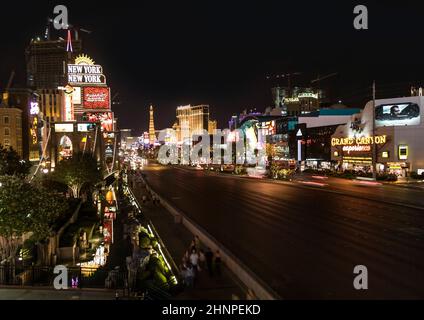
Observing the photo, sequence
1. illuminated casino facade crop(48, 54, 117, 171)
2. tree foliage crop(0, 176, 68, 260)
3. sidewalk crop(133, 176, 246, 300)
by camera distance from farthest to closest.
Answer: illuminated casino facade crop(48, 54, 117, 171) → tree foliage crop(0, 176, 68, 260) → sidewalk crop(133, 176, 246, 300)

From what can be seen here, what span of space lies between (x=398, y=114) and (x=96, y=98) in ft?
199

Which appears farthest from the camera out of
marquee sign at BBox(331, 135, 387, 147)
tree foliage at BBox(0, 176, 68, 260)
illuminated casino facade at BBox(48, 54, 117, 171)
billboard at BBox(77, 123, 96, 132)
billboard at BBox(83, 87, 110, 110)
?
billboard at BBox(83, 87, 110, 110)

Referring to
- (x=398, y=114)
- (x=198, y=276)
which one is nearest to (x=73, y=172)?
(x=198, y=276)

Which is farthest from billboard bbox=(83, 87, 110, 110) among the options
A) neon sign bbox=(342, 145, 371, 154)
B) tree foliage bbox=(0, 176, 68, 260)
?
tree foliage bbox=(0, 176, 68, 260)

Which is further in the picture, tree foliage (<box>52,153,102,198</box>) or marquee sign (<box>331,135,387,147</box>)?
marquee sign (<box>331,135,387,147</box>)

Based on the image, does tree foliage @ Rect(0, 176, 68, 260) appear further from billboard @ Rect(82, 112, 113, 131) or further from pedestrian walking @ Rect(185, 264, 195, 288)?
billboard @ Rect(82, 112, 113, 131)

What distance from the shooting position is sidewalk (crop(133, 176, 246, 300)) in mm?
14562

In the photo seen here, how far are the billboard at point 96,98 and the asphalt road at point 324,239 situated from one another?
5923 centimetres

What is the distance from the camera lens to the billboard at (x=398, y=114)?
57844mm

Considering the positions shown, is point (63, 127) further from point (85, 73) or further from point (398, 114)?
point (398, 114)

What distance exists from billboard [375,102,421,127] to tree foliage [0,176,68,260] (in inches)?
1988

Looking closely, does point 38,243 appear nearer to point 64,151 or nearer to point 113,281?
point 113,281
